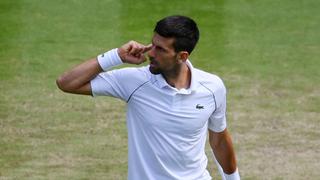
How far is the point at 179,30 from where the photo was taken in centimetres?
646

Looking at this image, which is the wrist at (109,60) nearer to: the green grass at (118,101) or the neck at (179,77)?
the neck at (179,77)

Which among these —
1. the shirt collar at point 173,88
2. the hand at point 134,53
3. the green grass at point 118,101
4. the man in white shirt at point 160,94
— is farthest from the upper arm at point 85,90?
the green grass at point 118,101

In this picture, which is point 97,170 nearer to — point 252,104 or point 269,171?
point 269,171

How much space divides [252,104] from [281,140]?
112cm

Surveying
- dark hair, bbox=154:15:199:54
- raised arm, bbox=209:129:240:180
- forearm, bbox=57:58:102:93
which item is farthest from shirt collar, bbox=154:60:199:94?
raised arm, bbox=209:129:240:180

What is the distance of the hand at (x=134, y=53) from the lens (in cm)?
649

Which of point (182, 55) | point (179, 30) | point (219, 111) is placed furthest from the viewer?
point (219, 111)

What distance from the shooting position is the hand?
649 centimetres

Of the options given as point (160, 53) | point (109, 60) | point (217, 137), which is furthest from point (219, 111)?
point (109, 60)

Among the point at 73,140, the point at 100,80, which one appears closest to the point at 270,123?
the point at 73,140

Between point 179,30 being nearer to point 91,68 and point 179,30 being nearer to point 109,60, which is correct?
point 109,60

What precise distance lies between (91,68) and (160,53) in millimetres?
503

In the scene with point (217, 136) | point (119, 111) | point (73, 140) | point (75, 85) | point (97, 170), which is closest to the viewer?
point (75, 85)

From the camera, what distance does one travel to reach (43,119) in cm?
1145
